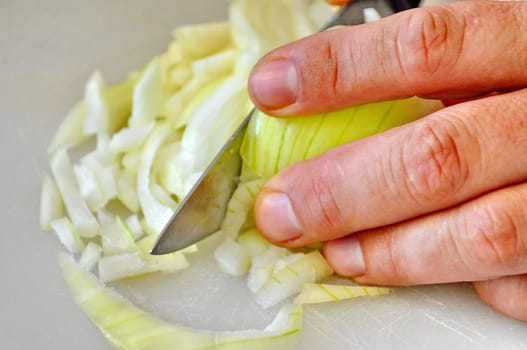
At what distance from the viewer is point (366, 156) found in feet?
3.40

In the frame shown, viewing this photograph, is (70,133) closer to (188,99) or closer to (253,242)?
(188,99)

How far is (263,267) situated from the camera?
1.13m

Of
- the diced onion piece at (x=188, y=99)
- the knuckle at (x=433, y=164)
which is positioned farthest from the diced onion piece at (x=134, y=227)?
the knuckle at (x=433, y=164)

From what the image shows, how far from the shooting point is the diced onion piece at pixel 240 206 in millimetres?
1158

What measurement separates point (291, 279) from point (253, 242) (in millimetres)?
99

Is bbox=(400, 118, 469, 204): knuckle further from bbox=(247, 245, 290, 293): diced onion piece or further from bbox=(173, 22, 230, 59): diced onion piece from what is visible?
bbox=(173, 22, 230, 59): diced onion piece

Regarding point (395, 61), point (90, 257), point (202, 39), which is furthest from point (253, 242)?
point (202, 39)

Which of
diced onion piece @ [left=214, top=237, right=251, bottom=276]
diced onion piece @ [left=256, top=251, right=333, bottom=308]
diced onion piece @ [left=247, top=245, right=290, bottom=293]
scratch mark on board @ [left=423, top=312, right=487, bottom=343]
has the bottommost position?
scratch mark on board @ [left=423, top=312, right=487, bottom=343]

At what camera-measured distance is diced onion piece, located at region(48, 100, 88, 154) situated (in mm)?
1371

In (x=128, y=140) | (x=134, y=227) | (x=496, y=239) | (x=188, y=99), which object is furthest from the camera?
(x=188, y=99)

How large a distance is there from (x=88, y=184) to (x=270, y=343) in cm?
46

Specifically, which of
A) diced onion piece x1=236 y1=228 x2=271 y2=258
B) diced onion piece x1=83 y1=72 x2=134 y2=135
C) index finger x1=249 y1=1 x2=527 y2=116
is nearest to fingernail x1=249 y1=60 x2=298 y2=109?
index finger x1=249 y1=1 x2=527 y2=116

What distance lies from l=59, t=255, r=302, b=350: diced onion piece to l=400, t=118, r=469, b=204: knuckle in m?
0.26

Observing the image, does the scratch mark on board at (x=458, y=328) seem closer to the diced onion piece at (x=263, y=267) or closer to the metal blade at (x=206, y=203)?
the diced onion piece at (x=263, y=267)
